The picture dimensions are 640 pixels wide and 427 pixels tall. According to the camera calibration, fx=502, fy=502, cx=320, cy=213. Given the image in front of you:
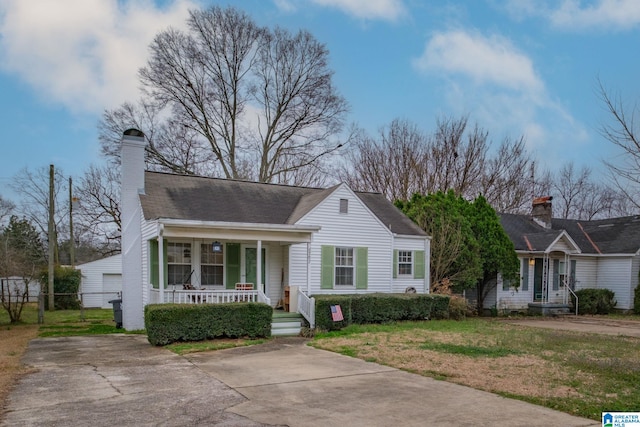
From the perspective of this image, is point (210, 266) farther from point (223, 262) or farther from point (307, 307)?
point (307, 307)

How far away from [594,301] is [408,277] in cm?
1091

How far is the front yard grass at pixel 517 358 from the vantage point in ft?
23.6

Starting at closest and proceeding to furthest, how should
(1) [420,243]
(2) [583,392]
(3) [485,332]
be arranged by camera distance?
(2) [583,392] < (3) [485,332] < (1) [420,243]

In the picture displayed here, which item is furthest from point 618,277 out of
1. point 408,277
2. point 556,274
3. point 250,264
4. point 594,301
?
point 250,264

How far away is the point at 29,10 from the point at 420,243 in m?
14.2

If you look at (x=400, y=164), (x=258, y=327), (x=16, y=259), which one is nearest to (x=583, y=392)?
(x=258, y=327)

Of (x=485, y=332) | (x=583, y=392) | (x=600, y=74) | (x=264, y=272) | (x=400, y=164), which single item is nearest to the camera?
(x=583, y=392)

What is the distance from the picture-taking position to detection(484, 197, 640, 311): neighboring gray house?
22.8 m

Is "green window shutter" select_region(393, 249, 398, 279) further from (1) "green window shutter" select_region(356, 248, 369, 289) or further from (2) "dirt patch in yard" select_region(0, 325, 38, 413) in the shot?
(2) "dirt patch in yard" select_region(0, 325, 38, 413)

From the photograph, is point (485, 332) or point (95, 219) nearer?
point (485, 332)

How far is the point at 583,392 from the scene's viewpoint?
7.30 m

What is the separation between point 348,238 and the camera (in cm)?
1714

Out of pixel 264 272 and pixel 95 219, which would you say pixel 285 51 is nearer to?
pixel 95 219

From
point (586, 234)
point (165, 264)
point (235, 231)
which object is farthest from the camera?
point (586, 234)
